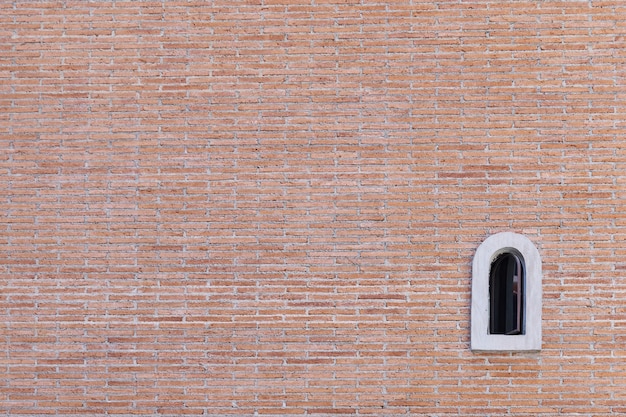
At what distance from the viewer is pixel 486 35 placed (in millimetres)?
5586

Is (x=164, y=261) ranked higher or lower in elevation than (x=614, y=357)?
higher

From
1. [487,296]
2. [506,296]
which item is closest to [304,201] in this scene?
[487,296]

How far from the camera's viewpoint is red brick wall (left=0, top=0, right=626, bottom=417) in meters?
5.51

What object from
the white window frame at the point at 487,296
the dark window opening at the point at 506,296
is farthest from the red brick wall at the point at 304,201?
the dark window opening at the point at 506,296

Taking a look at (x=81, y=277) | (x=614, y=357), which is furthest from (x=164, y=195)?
(x=614, y=357)

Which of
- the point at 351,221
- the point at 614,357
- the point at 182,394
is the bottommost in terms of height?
the point at 182,394

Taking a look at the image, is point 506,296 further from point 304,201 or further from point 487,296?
point 304,201

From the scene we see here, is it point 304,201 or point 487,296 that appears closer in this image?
point 487,296

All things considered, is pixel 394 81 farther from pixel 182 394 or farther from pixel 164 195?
pixel 182 394

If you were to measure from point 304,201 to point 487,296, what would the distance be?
1.66m

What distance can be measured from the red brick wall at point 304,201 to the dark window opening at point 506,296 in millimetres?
224

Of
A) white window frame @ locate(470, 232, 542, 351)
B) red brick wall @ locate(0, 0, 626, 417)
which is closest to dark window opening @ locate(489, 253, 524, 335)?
white window frame @ locate(470, 232, 542, 351)

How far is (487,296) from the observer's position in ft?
17.8

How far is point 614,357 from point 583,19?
9.04 feet
